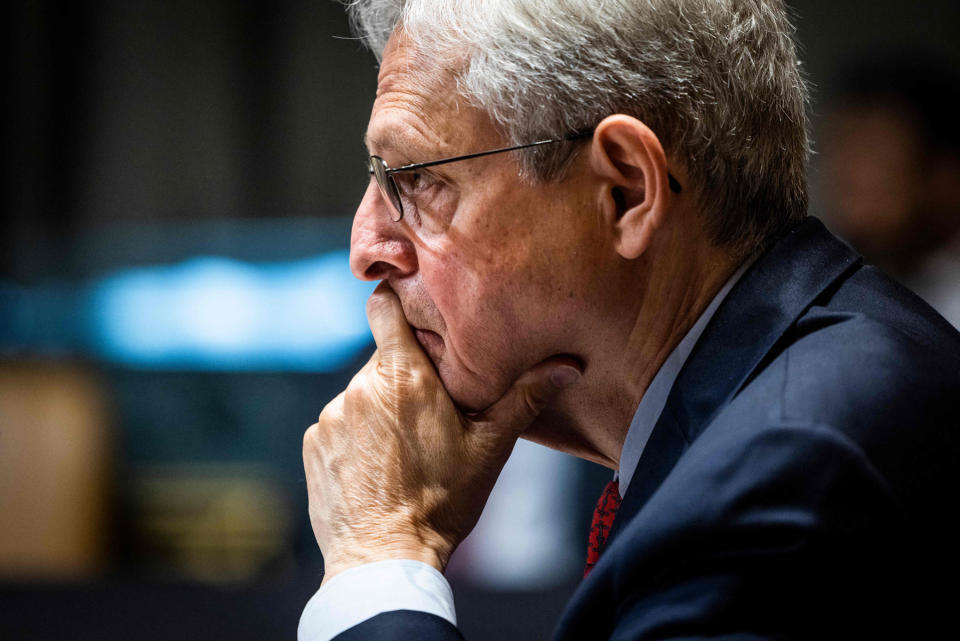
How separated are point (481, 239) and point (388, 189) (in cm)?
15

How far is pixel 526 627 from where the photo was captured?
6.09 ft

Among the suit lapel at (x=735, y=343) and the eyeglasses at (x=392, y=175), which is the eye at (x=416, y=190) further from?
the suit lapel at (x=735, y=343)

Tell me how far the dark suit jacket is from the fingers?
46 cm

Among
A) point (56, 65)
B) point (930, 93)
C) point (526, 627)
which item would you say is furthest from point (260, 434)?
point (930, 93)

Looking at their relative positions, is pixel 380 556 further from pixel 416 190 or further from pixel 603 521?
pixel 416 190

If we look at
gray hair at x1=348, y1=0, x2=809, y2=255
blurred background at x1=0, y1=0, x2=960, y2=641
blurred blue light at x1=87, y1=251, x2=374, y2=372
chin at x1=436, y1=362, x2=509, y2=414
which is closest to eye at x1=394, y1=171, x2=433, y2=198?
gray hair at x1=348, y1=0, x2=809, y2=255

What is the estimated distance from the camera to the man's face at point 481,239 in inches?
42.3

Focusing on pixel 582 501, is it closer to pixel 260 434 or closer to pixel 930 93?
pixel 260 434

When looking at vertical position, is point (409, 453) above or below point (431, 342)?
below

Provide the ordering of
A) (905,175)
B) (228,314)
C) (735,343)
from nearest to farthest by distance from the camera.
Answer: (735,343) → (905,175) → (228,314)

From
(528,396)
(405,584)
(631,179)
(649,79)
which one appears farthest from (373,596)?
(649,79)

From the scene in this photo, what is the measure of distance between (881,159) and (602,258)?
1.76 metres

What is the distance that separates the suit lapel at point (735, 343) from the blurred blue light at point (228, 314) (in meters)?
1.83

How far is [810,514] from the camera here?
2.48 feet
